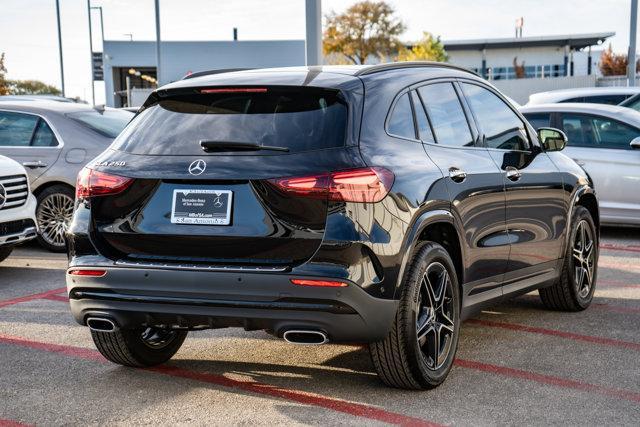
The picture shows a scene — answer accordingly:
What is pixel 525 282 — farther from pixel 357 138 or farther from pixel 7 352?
pixel 7 352

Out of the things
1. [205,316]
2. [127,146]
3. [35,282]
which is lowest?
[35,282]

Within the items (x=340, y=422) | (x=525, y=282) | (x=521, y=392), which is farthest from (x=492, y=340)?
(x=340, y=422)

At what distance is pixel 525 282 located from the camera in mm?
6656

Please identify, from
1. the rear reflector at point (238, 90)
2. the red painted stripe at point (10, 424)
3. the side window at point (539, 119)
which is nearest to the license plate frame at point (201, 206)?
the rear reflector at point (238, 90)

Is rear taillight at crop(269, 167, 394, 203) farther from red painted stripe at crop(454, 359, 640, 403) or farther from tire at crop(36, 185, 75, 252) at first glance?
tire at crop(36, 185, 75, 252)

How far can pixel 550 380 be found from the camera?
18.2ft

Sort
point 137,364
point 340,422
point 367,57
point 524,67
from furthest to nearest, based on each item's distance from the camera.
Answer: point 367,57 < point 524,67 < point 137,364 < point 340,422

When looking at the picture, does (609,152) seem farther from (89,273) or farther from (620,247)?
(89,273)

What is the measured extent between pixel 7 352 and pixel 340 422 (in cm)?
261

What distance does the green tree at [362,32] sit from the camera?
80.4 meters

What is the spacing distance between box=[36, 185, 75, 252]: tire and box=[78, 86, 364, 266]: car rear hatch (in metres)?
6.25

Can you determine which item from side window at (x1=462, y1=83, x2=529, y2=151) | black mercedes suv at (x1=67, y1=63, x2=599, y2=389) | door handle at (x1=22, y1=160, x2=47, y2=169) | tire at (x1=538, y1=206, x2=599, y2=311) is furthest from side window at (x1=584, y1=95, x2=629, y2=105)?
black mercedes suv at (x1=67, y1=63, x2=599, y2=389)

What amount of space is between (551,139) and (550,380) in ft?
7.13

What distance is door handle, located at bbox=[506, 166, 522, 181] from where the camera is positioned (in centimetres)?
639
